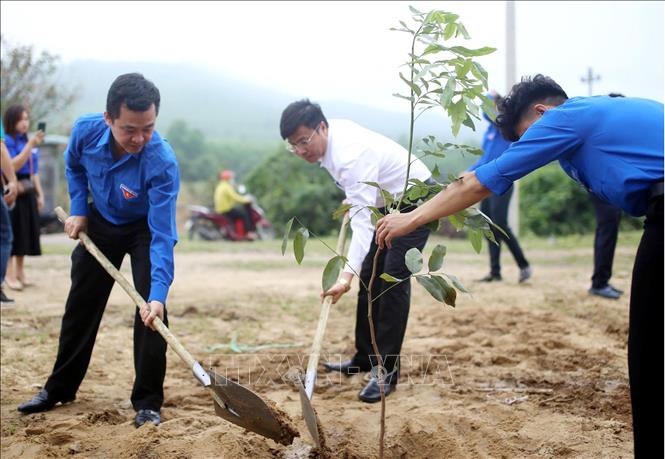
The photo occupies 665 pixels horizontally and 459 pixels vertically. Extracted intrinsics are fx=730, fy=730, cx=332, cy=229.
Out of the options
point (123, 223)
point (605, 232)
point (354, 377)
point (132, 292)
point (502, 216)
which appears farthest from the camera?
point (502, 216)

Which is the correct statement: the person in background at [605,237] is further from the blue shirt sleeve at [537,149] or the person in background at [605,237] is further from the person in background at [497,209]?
the blue shirt sleeve at [537,149]

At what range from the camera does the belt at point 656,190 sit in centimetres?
222

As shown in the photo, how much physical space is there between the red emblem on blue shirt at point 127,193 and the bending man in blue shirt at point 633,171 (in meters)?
1.83

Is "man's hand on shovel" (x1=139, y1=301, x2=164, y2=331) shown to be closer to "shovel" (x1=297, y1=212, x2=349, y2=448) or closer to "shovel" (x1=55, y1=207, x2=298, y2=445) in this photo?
"shovel" (x1=55, y1=207, x2=298, y2=445)

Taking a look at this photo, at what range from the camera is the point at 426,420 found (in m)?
3.49

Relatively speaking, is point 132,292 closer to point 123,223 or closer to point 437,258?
point 123,223

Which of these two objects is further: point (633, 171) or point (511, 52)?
point (511, 52)

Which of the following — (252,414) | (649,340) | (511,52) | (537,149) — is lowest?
(252,414)

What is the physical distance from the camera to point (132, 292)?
3447 mm

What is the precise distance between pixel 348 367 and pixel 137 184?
1.77 metres

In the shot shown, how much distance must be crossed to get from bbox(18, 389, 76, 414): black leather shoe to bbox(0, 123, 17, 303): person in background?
2660 mm

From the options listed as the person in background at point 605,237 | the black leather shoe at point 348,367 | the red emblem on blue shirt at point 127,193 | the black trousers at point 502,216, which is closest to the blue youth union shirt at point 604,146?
the red emblem on blue shirt at point 127,193

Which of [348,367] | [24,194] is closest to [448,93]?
[348,367]

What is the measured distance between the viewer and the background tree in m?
15.9
